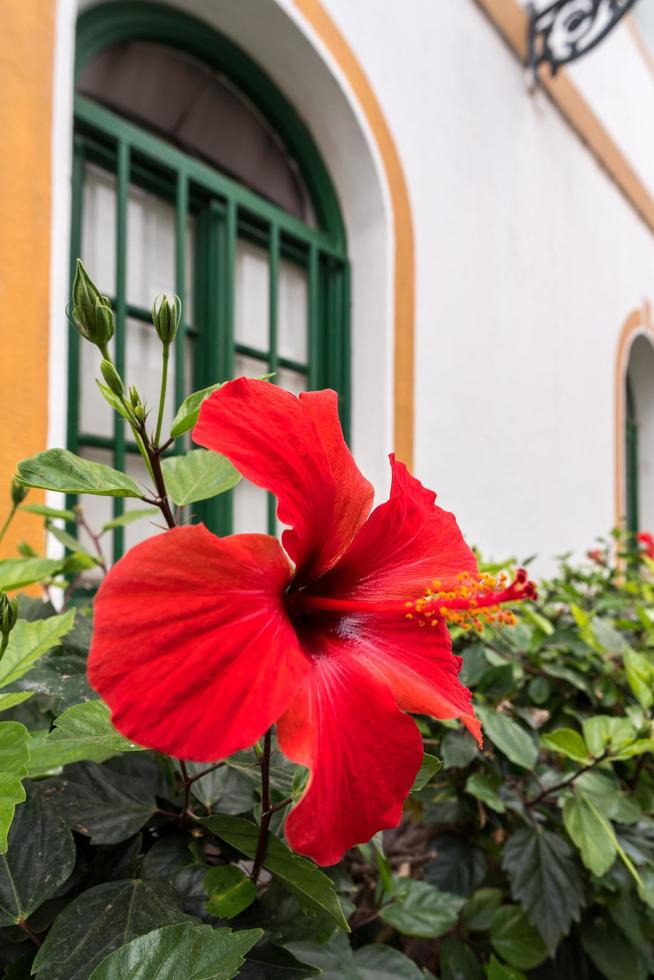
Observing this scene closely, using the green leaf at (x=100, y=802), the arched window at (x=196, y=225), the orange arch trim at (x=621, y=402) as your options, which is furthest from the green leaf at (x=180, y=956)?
the orange arch trim at (x=621, y=402)

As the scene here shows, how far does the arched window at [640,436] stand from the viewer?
5496 millimetres

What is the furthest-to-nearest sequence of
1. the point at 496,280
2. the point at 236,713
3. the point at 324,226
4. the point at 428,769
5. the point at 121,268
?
the point at 496,280, the point at 324,226, the point at 121,268, the point at 428,769, the point at 236,713

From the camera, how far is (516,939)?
28.3 inches

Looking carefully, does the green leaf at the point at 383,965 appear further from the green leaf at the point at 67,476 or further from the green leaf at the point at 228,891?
the green leaf at the point at 67,476

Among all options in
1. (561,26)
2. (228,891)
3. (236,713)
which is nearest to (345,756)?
(236,713)

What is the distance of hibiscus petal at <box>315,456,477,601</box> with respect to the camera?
1.29 ft

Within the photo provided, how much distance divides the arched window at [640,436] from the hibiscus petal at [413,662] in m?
5.51

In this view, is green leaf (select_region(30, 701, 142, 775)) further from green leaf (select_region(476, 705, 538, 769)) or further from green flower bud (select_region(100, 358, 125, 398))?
green leaf (select_region(476, 705, 538, 769))

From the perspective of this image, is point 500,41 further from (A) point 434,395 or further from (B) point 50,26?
(B) point 50,26

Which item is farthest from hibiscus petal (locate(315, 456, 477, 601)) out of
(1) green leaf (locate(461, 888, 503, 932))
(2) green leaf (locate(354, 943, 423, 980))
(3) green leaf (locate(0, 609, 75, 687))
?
(1) green leaf (locate(461, 888, 503, 932))

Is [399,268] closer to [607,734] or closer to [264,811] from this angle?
[607,734]

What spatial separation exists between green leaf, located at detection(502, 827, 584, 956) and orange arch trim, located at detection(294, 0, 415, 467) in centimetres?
175

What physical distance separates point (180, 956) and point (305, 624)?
0.18 meters

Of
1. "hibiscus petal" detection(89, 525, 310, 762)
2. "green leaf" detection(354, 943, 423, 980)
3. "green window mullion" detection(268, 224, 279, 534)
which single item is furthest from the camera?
"green window mullion" detection(268, 224, 279, 534)
